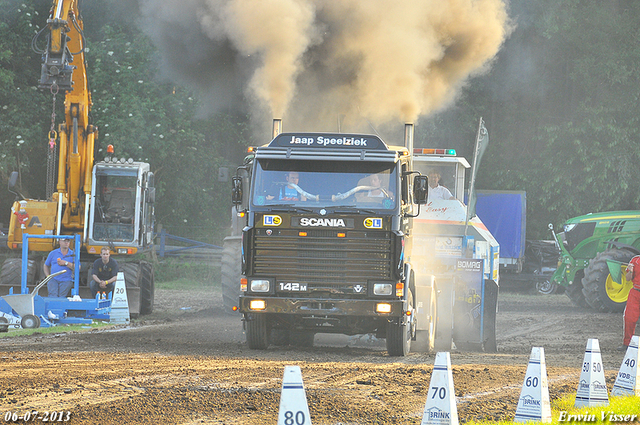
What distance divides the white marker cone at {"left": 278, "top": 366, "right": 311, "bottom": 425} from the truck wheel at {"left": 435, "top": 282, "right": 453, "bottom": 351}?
942 cm

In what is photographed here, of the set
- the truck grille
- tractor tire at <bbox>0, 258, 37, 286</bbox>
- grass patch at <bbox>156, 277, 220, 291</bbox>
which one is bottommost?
grass patch at <bbox>156, 277, 220, 291</bbox>

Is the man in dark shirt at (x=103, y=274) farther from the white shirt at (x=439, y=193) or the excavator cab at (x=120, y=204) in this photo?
the white shirt at (x=439, y=193)

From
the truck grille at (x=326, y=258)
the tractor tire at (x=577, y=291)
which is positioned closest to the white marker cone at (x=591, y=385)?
the truck grille at (x=326, y=258)

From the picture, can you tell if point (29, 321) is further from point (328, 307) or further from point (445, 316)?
point (445, 316)

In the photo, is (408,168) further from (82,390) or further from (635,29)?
(635,29)

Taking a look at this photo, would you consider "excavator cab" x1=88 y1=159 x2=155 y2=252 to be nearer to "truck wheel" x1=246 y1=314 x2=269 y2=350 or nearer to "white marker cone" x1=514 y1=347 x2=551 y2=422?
"truck wheel" x1=246 y1=314 x2=269 y2=350

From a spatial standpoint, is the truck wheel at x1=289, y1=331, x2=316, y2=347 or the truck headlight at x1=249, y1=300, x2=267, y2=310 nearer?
the truck headlight at x1=249, y1=300, x2=267, y2=310

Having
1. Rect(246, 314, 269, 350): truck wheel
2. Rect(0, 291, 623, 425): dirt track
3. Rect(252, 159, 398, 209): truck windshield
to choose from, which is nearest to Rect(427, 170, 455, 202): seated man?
Rect(0, 291, 623, 425): dirt track

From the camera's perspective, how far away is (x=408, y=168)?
39.3 feet

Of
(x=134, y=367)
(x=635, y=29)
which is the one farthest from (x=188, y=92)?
(x=134, y=367)

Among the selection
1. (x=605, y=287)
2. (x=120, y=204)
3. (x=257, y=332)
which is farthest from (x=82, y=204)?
(x=605, y=287)

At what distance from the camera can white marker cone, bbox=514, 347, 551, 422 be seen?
6539mm

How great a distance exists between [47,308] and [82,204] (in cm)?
322

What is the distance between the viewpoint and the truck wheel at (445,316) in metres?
14.2
